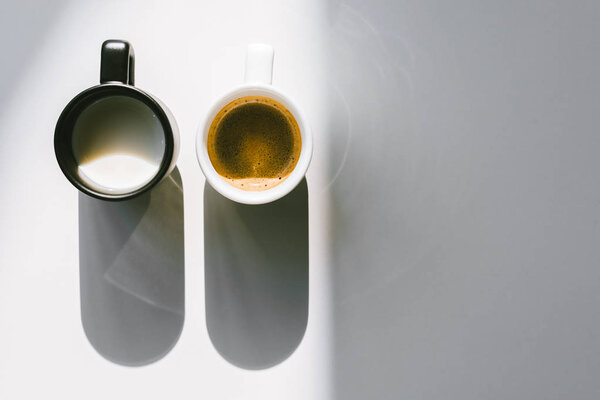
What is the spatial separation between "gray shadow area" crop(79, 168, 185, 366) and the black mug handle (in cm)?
14

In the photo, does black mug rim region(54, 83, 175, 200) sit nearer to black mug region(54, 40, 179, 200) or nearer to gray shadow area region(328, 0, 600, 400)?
black mug region(54, 40, 179, 200)

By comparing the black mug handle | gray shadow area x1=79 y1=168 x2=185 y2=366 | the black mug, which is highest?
the black mug handle

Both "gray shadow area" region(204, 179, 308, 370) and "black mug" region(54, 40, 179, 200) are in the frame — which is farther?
"gray shadow area" region(204, 179, 308, 370)

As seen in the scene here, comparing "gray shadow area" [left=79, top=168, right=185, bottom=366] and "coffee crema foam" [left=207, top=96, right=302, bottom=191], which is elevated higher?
"coffee crema foam" [left=207, top=96, right=302, bottom=191]

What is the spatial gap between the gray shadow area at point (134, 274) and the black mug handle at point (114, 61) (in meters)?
0.14

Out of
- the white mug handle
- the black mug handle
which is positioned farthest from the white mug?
the black mug handle

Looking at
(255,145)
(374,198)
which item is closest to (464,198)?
(374,198)

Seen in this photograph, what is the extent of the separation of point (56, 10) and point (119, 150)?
22cm

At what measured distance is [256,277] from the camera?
26.3 inches

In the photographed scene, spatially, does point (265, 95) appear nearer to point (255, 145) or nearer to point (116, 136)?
point (255, 145)

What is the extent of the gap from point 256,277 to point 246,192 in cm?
13

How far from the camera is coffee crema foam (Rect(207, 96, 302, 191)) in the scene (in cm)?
63

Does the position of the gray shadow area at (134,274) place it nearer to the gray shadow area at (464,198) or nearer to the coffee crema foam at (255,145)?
the coffee crema foam at (255,145)

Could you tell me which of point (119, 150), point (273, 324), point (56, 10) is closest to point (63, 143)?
point (119, 150)
